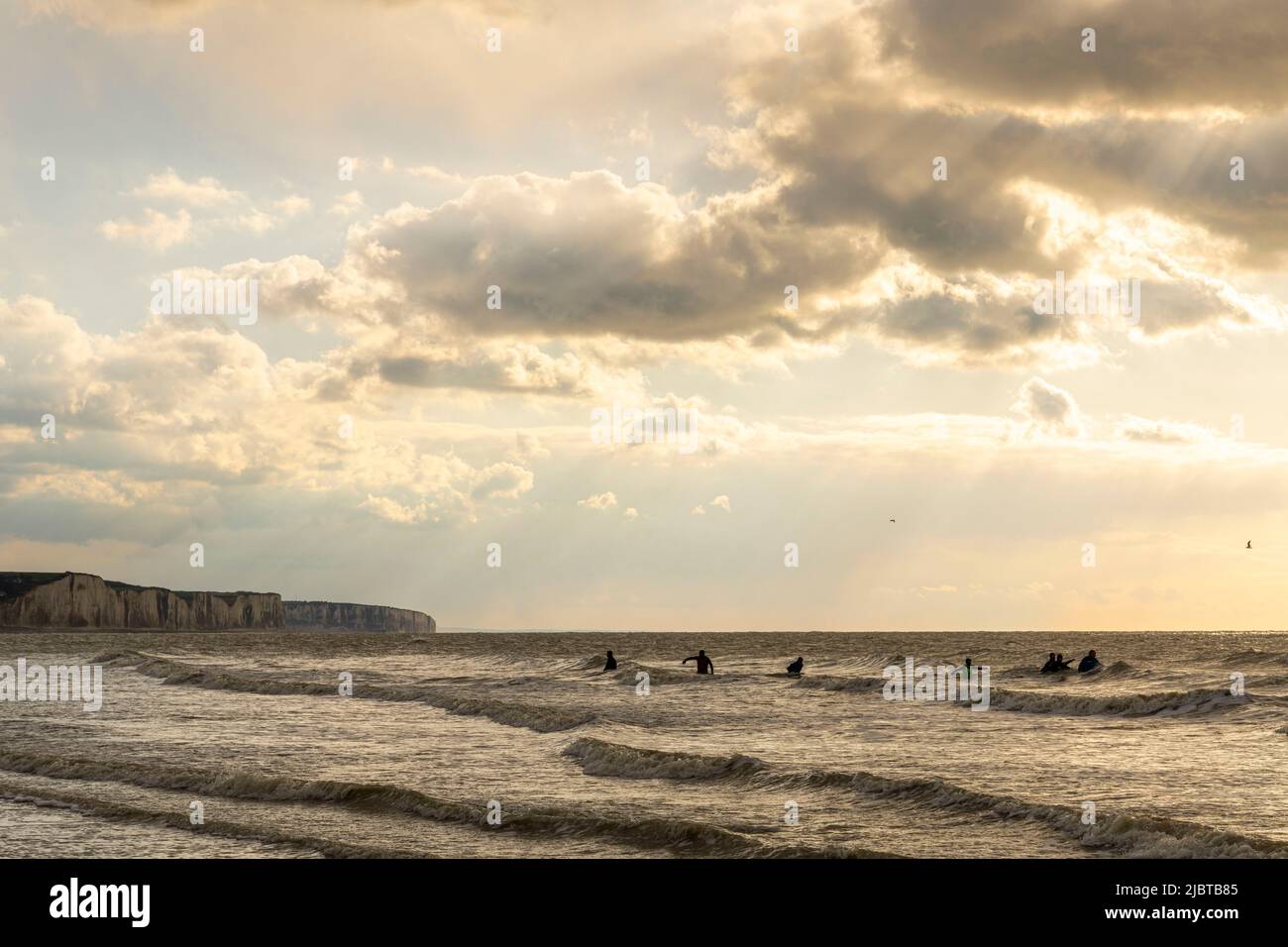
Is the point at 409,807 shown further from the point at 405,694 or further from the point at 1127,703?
the point at 1127,703

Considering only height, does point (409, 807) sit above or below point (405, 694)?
above

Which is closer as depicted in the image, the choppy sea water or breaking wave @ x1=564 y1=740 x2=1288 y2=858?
breaking wave @ x1=564 y1=740 x2=1288 y2=858

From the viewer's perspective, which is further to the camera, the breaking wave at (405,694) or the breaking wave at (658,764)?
the breaking wave at (405,694)

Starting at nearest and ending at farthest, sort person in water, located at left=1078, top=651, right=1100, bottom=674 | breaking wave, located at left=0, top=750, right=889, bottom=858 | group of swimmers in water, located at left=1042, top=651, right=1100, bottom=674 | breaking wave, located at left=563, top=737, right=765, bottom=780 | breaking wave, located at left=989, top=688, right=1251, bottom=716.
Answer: breaking wave, located at left=0, top=750, right=889, bottom=858, breaking wave, located at left=563, top=737, right=765, bottom=780, breaking wave, located at left=989, top=688, right=1251, bottom=716, person in water, located at left=1078, top=651, right=1100, bottom=674, group of swimmers in water, located at left=1042, top=651, right=1100, bottom=674

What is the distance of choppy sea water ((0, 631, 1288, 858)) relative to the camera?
17812mm

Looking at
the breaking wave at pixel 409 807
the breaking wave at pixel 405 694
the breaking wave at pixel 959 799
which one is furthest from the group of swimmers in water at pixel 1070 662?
the breaking wave at pixel 409 807

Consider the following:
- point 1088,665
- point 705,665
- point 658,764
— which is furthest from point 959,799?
point 705,665

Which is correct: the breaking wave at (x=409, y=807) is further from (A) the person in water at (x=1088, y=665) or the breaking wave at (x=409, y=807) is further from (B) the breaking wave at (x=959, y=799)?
(A) the person in water at (x=1088, y=665)

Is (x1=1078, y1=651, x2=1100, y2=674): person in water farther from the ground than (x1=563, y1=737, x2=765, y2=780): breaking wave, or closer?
closer

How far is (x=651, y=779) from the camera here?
24672 mm

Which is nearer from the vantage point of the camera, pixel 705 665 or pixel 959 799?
pixel 959 799

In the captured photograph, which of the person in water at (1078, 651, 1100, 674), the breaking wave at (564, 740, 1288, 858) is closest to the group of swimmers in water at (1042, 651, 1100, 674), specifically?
the person in water at (1078, 651, 1100, 674)

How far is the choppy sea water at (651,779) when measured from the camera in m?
17.8

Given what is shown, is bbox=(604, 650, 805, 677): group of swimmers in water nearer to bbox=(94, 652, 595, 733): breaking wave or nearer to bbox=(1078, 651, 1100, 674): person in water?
bbox=(1078, 651, 1100, 674): person in water
